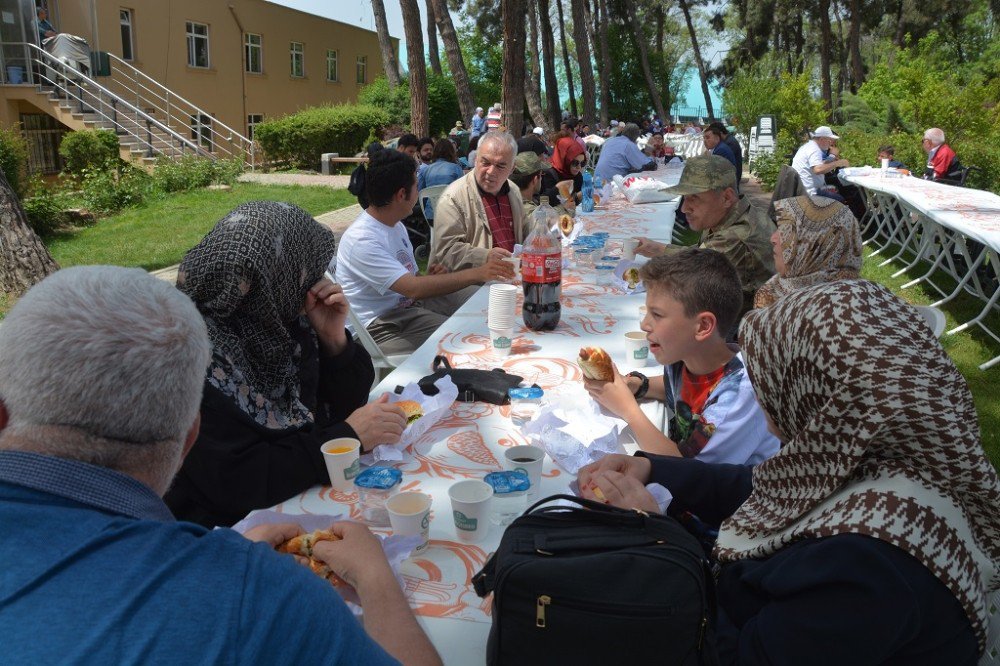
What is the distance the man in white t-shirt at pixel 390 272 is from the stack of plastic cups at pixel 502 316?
98cm

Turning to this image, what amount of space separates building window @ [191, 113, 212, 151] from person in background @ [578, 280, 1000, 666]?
68.2 ft

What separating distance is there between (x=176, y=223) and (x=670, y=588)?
11.5m

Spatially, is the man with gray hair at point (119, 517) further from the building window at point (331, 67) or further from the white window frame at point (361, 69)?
the white window frame at point (361, 69)

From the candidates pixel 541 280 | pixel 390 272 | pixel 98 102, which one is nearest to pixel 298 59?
pixel 98 102

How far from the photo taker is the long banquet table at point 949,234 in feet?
17.8

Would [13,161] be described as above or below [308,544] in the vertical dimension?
above

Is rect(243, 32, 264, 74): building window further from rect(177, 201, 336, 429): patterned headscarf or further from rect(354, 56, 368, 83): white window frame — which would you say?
rect(177, 201, 336, 429): patterned headscarf

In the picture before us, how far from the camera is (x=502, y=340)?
2926 mm

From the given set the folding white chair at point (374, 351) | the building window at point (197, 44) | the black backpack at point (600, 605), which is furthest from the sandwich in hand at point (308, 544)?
the building window at point (197, 44)

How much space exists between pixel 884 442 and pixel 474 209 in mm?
3840

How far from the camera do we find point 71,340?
937 millimetres

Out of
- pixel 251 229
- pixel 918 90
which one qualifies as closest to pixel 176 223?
pixel 251 229

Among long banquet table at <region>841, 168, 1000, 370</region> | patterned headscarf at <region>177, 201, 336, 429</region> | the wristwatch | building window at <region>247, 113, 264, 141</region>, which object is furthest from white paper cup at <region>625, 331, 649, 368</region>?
building window at <region>247, 113, 264, 141</region>

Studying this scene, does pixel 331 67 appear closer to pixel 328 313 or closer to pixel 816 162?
pixel 816 162
